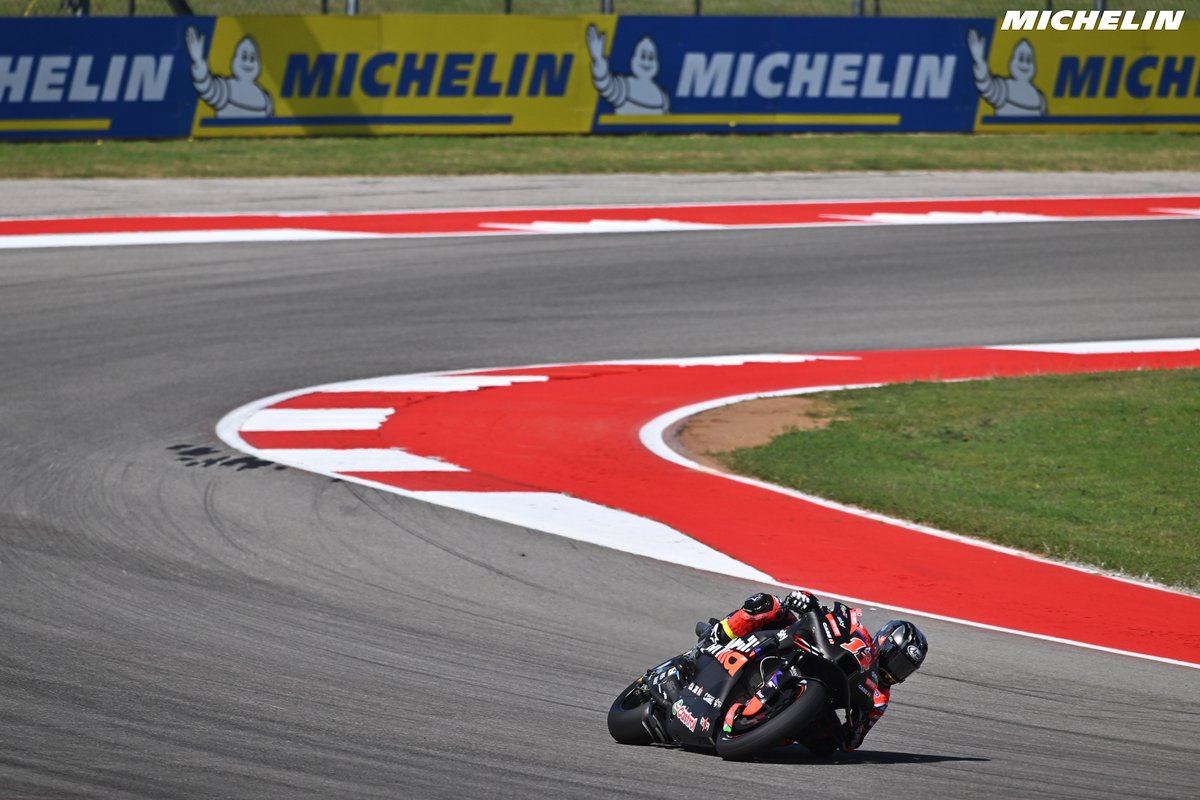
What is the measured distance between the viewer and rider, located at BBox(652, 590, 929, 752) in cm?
584

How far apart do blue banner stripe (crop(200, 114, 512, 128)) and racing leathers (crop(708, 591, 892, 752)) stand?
20199 millimetres

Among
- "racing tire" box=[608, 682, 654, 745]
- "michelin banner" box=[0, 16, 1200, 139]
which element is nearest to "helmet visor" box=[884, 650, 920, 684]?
"racing tire" box=[608, 682, 654, 745]

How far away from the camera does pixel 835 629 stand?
19.1ft

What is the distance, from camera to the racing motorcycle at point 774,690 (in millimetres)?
5758

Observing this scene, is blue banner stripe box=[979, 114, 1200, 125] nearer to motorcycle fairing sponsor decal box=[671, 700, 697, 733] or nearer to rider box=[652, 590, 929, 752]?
rider box=[652, 590, 929, 752]

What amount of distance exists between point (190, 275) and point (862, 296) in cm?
675

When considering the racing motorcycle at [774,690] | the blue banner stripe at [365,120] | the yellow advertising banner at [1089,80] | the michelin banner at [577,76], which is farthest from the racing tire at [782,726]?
the yellow advertising banner at [1089,80]

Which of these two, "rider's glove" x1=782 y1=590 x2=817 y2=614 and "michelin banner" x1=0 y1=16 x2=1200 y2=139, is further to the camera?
"michelin banner" x1=0 y1=16 x2=1200 y2=139

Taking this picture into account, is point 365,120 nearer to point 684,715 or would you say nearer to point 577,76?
point 577,76

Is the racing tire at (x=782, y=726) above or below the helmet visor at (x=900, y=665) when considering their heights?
below

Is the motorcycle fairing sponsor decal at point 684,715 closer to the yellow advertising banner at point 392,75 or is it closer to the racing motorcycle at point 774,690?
the racing motorcycle at point 774,690

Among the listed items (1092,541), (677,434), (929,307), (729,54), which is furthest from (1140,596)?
(729,54)

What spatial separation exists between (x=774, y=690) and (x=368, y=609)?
2.66 meters

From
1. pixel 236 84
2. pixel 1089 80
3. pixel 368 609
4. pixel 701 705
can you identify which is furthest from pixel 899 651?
pixel 1089 80
